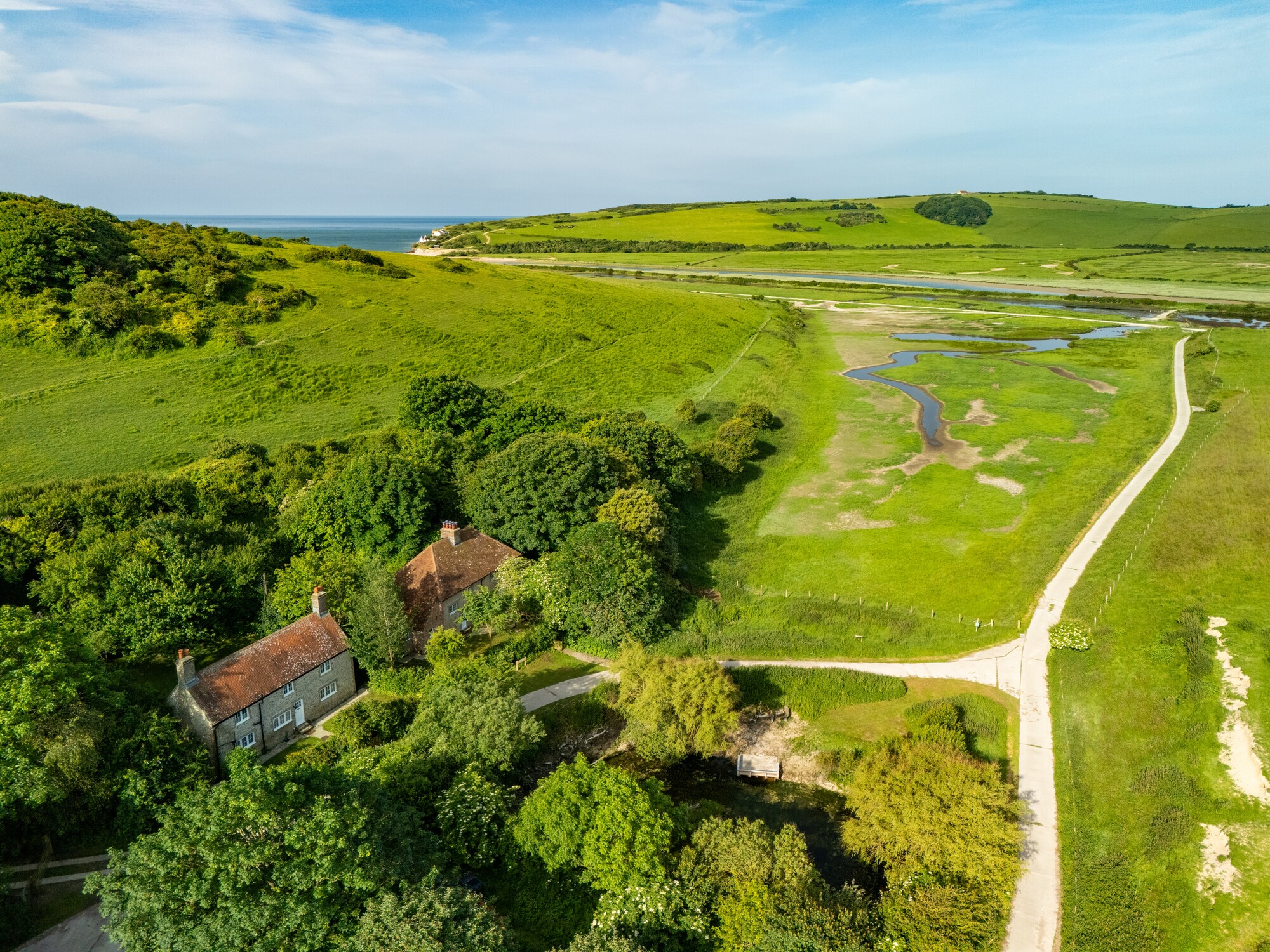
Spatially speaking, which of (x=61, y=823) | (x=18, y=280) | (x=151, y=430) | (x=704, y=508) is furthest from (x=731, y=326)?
(x=61, y=823)

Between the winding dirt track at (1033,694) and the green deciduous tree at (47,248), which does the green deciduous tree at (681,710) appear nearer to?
the winding dirt track at (1033,694)

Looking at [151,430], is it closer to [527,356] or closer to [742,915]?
[527,356]

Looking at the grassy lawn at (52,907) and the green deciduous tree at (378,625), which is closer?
the grassy lawn at (52,907)

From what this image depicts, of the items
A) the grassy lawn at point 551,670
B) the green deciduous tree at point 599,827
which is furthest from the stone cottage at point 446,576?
the green deciduous tree at point 599,827

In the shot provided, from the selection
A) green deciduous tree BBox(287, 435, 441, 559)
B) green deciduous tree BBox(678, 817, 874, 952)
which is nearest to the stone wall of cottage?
green deciduous tree BBox(287, 435, 441, 559)

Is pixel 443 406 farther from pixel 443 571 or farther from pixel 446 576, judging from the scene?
pixel 446 576
